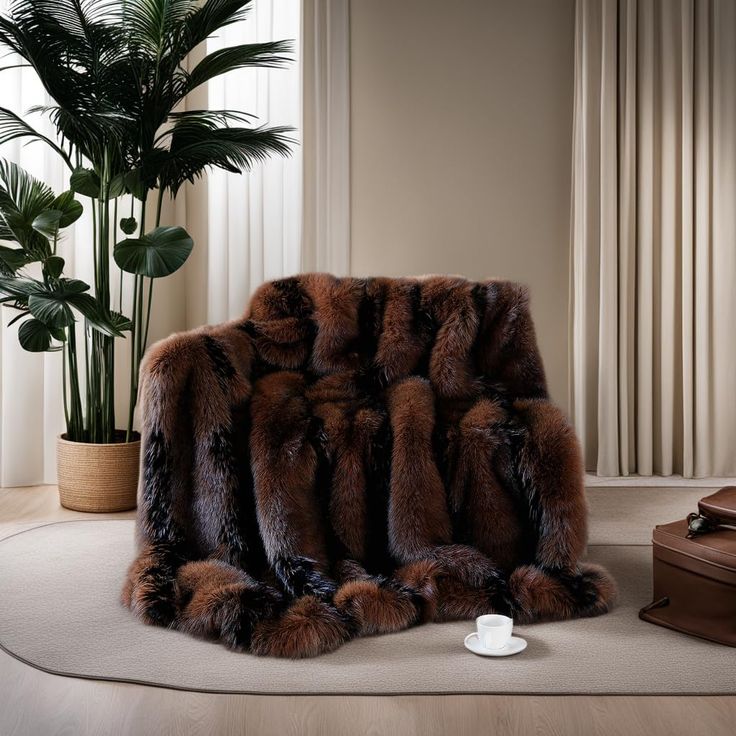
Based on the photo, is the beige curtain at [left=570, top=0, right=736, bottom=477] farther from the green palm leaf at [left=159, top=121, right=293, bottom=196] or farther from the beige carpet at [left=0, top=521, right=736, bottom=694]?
the beige carpet at [left=0, top=521, right=736, bottom=694]

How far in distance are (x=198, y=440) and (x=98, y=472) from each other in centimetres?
110

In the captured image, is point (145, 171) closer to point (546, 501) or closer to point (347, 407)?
point (347, 407)

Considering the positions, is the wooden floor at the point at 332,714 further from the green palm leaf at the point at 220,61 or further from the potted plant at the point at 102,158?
the green palm leaf at the point at 220,61

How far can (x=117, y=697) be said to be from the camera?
1.82 meters

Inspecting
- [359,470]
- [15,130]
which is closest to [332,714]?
[359,470]

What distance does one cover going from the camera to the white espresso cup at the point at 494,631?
200 cm

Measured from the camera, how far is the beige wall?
404 cm

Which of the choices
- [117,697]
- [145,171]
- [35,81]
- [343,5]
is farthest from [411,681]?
[343,5]

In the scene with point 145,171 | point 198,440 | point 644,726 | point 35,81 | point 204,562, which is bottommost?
point 644,726

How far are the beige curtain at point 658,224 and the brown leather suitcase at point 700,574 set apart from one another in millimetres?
1739

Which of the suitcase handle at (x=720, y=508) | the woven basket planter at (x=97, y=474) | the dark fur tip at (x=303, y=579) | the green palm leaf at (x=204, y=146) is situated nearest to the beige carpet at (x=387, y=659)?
→ the dark fur tip at (x=303, y=579)

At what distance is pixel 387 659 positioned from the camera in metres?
1.99

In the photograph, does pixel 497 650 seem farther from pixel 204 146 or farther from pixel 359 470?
pixel 204 146

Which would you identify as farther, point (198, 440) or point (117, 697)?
point (198, 440)
